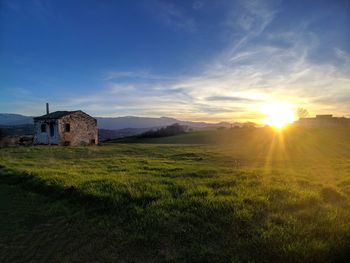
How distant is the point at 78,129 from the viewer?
49.3 m

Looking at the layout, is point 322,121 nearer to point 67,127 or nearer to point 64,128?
point 67,127

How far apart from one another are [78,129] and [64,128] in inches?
110

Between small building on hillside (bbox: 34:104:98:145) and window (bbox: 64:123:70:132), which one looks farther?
window (bbox: 64:123:70:132)

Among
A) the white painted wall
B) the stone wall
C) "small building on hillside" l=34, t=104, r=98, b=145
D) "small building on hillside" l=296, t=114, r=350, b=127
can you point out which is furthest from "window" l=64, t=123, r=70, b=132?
"small building on hillside" l=296, t=114, r=350, b=127

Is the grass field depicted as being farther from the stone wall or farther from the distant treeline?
the distant treeline

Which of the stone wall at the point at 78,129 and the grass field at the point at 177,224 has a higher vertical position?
the stone wall at the point at 78,129

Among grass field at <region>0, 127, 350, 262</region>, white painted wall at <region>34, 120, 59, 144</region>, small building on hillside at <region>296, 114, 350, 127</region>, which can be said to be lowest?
grass field at <region>0, 127, 350, 262</region>

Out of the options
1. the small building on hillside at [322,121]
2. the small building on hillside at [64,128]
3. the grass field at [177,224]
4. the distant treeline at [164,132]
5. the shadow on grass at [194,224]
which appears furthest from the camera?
the small building on hillside at [322,121]

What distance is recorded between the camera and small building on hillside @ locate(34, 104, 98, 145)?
46.2 metres

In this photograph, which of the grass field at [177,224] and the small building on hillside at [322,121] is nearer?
the grass field at [177,224]

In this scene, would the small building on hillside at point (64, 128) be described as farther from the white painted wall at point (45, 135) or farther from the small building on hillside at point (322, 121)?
the small building on hillside at point (322, 121)

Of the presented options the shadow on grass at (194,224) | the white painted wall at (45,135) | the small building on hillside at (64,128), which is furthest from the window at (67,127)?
the shadow on grass at (194,224)

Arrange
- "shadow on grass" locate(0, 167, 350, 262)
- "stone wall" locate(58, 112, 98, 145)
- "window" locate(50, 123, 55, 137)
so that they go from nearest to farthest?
"shadow on grass" locate(0, 167, 350, 262) → "stone wall" locate(58, 112, 98, 145) → "window" locate(50, 123, 55, 137)

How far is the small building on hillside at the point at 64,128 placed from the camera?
46250 millimetres
